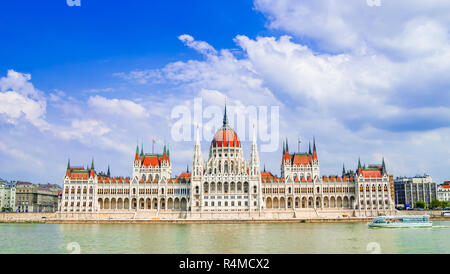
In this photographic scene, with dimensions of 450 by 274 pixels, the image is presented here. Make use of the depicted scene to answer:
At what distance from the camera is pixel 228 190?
112750mm

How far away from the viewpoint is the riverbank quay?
97875mm

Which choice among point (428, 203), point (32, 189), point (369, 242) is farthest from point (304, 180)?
point (32, 189)

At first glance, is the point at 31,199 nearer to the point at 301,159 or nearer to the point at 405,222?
the point at 301,159

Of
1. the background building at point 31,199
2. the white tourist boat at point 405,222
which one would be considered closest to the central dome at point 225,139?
the white tourist boat at point 405,222

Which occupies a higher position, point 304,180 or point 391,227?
point 304,180

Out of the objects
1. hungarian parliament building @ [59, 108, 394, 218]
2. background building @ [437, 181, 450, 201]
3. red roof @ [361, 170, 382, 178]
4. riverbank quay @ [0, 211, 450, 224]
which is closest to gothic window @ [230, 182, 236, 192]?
hungarian parliament building @ [59, 108, 394, 218]

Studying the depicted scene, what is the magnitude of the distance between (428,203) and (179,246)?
12489 cm

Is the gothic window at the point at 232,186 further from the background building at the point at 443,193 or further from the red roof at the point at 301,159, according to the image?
the background building at the point at 443,193

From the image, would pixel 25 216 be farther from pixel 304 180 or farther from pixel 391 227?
pixel 391 227

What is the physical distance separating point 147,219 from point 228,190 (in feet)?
74.5

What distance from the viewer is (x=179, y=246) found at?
158 feet

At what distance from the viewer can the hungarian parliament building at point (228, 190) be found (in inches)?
4427
